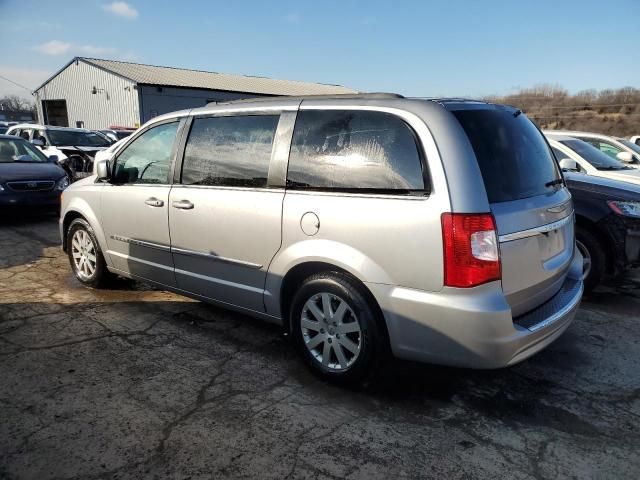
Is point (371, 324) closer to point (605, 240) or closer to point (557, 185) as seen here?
point (557, 185)

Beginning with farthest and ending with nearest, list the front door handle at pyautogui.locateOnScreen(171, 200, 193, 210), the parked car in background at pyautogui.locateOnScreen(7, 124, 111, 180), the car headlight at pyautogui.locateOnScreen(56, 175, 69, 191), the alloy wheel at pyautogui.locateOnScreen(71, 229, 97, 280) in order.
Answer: the parked car in background at pyautogui.locateOnScreen(7, 124, 111, 180)
the car headlight at pyautogui.locateOnScreen(56, 175, 69, 191)
the alloy wheel at pyautogui.locateOnScreen(71, 229, 97, 280)
the front door handle at pyautogui.locateOnScreen(171, 200, 193, 210)

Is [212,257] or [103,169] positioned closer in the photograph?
[212,257]

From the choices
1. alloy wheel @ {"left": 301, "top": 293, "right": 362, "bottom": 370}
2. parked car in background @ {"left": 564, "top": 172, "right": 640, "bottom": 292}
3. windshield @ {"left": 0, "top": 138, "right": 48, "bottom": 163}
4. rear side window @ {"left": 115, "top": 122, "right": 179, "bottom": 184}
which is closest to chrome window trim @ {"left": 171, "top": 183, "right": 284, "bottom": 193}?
rear side window @ {"left": 115, "top": 122, "right": 179, "bottom": 184}

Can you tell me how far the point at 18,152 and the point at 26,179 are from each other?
1350 millimetres

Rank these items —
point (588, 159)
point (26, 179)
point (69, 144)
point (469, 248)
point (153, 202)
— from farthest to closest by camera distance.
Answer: point (69, 144) < point (26, 179) < point (588, 159) < point (153, 202) < point (469, 248)

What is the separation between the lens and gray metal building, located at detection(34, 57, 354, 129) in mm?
30219

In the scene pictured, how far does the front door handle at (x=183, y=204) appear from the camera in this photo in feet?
12.2

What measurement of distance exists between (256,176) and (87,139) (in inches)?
544

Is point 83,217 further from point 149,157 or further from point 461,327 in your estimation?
point 461,327

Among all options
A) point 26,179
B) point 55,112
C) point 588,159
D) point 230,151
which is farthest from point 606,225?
point 55,112

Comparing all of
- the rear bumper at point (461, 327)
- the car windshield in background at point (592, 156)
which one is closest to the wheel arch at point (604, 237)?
the car windshield in background at point (592, 156)

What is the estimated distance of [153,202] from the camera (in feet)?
13.1

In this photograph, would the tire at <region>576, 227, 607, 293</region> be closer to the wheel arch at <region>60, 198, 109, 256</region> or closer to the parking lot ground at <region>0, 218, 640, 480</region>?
the parking lot ground at <region>0, 218, 640, 480</region>

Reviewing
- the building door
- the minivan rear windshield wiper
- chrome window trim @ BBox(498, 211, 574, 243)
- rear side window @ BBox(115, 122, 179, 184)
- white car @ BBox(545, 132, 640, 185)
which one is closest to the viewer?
chrome window trim @ BBox(498, 211, 574, 243)
